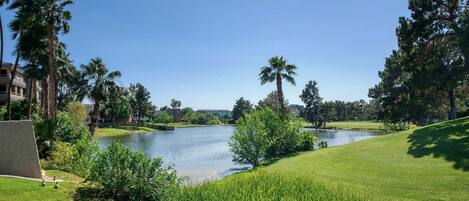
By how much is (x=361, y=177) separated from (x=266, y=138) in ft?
38.6

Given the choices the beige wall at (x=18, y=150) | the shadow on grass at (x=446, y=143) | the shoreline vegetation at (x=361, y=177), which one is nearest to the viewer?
the shoreline vegetation at (x=361, y=177)

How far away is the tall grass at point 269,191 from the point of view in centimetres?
825

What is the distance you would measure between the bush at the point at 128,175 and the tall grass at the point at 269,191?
19.3 ft

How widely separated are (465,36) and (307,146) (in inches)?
548

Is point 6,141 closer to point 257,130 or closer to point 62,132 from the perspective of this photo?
point 62,132

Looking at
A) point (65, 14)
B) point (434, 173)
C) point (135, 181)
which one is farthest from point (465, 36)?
point (65, 14)

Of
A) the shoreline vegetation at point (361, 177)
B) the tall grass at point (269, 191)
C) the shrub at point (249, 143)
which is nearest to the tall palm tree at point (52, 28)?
the shoreline vegetation at point (361, 177)

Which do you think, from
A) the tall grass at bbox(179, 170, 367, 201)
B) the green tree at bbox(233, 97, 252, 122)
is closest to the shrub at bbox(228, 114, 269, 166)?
the tall grass at bbox(179, 170, 367, 201)

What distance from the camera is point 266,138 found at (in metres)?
28.1

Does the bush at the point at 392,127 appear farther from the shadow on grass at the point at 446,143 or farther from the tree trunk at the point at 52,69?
the tree trunk at the point at 52,69

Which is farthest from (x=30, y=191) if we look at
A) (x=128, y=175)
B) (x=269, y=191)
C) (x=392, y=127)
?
(x=392, y=127)

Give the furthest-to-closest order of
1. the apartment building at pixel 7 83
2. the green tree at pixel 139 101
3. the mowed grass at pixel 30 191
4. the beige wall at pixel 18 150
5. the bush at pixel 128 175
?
the green tree at pixel 139 101 < the apartment building at pixel 7 83 < the beige wall at pixel 18 150 < the bush at pixel 128 175 < the mowed grass at pixel 30 191

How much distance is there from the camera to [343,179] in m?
16.5

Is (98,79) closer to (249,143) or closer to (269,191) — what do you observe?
(249,143)
